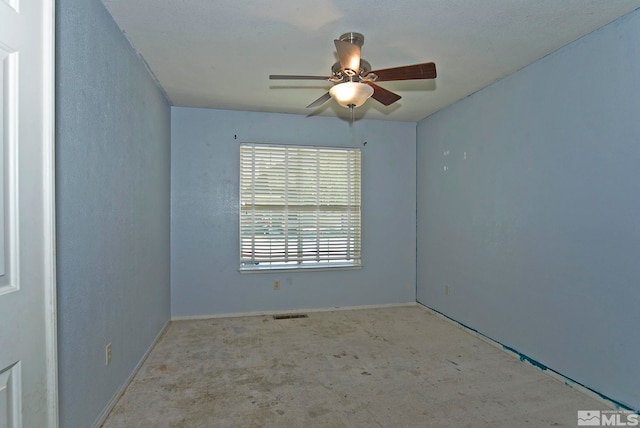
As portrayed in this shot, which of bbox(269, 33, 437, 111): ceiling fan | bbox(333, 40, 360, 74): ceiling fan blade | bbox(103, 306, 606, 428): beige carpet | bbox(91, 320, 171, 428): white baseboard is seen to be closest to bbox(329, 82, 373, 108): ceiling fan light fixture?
bbox(269, 33, 437, 111): ceiling fan

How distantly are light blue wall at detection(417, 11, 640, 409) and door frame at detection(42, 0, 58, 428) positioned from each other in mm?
2988

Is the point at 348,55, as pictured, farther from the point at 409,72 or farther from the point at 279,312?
the point at 279,312

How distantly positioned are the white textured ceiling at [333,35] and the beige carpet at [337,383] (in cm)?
Result: 252

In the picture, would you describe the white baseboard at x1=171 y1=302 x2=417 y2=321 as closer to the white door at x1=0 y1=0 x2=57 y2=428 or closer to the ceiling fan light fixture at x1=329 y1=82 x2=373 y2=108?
the ceiling fan light fixture at x1=329 y1=82 x2=373 y2=108

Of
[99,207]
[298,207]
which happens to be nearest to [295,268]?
[298,207]

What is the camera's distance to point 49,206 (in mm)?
1093

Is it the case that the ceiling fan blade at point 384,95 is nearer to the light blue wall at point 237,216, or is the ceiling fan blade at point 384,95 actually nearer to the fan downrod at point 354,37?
the fan downrod at point 354,37

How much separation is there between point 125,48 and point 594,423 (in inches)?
156

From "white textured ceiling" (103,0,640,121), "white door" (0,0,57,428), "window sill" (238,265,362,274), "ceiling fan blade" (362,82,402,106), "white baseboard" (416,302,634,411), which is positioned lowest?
"white baseboard" (416,302,634,411)

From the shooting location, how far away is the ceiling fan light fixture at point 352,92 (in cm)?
218

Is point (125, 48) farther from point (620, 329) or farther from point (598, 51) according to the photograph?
point (620, 329)

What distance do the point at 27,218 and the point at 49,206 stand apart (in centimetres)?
10

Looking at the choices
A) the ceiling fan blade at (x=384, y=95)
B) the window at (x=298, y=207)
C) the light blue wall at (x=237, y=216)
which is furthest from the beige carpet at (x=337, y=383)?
the ceiling fan blade at (x=384, y=95)

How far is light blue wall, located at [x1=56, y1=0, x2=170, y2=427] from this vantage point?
1.65m
